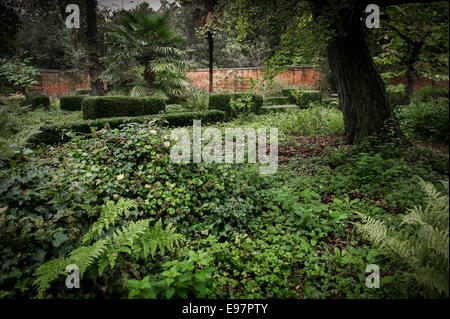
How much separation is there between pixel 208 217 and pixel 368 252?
5.46 feet

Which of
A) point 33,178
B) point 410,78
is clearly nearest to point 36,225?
point 33,178

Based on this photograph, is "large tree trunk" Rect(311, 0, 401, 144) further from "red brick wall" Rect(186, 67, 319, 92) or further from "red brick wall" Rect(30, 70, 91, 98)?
"red brick wall" Rect(30, 70, 91, 98)

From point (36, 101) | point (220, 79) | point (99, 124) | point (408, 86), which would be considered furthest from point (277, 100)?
point (36, 101)

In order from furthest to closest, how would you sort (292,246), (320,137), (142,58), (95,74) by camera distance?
(142,58)
(95,74)
(320,137)
(292,246)

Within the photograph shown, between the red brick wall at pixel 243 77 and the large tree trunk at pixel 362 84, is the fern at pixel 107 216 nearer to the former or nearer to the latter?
the large tree trunk at pixel 362 84

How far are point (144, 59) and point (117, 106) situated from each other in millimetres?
6357

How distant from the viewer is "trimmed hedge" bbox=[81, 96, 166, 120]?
287 inches

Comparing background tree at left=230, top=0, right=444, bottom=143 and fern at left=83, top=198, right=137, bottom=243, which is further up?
background tree at left=230, top=0, right=444, bottom=143

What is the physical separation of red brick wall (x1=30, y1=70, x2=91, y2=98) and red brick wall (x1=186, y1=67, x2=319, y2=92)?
1065cm

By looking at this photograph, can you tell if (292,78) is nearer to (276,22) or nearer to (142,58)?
(142,58)

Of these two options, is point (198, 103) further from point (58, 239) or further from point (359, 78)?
point (58, 239)

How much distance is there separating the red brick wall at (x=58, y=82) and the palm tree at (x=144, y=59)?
11521 millimetres

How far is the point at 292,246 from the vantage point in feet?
7.86

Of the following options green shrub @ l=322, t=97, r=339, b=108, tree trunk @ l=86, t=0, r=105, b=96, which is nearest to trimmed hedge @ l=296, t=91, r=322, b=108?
green shrub @ l=322, t=97, r=339, b=108
